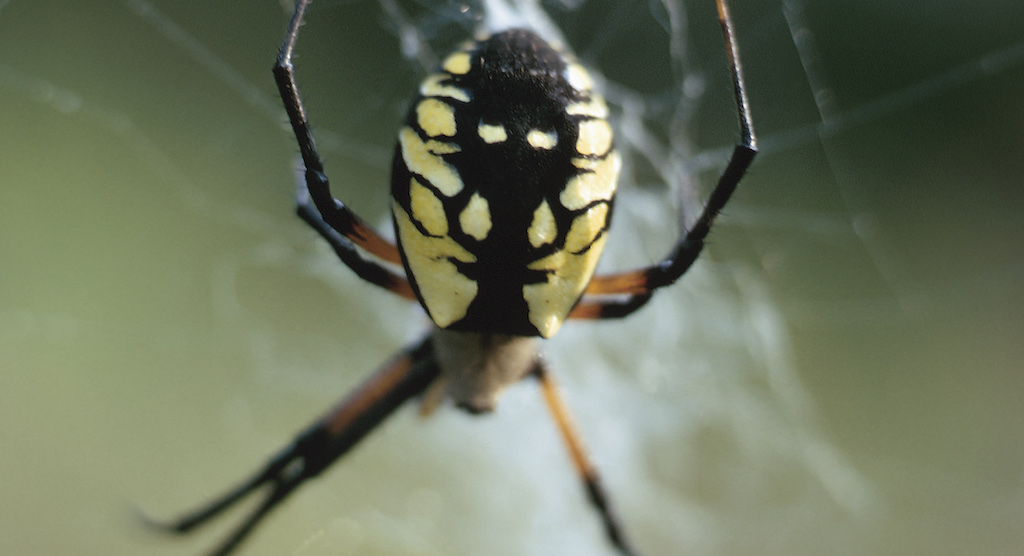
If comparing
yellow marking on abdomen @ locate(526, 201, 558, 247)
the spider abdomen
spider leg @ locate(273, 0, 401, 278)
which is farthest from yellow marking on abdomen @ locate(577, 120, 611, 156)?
spider leg @ locate(273, 0, 401, 278)

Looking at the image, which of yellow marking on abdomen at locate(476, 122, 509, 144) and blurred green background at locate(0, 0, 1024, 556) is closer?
yellow marking on abdomen at locate(476, 122, 509, 144)

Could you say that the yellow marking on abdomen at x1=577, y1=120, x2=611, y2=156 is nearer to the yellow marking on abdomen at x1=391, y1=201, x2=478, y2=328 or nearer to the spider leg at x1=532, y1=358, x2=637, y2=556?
the yellow marking on abdomen at x1=391, y1=201, x2=478, y2=328

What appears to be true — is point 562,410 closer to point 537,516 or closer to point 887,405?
point 537,516

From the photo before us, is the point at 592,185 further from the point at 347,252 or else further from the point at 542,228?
the point at 347,252

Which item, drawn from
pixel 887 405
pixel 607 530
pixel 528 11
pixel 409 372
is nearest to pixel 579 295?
pixel 409 372

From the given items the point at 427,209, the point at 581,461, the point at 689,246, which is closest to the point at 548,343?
the point at 581,461

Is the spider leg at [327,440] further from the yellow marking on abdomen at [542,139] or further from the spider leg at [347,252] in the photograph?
the yellow marking on abdomen at [542,139]

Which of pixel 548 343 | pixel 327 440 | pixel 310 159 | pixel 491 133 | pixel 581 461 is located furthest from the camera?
pixel 548 343
